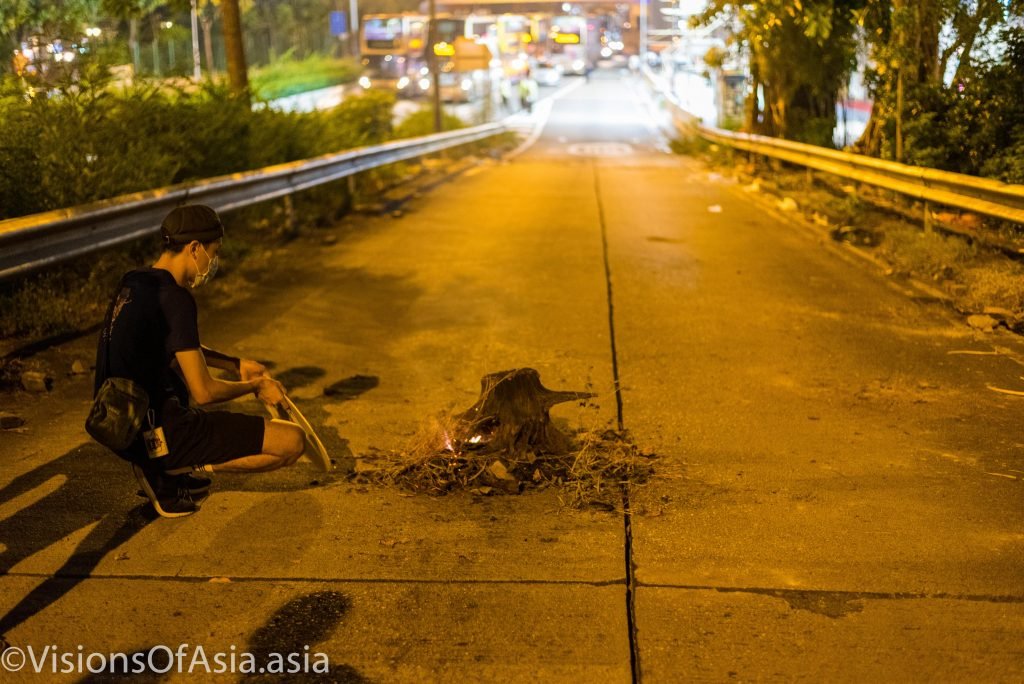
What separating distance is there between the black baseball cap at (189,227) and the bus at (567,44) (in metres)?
87.3

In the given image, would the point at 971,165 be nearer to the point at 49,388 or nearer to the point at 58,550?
the point at 49,388

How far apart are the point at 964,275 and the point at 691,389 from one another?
Result: 4205 millimetres

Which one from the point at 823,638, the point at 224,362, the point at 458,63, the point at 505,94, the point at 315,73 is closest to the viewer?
the point at 823,638

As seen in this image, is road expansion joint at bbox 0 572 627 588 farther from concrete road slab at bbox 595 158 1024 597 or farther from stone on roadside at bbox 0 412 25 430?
stone on roadside at bbox 0 412 25 430

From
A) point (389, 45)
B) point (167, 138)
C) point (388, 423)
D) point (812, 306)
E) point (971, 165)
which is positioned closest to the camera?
point (388, 423)

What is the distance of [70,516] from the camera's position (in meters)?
5.12

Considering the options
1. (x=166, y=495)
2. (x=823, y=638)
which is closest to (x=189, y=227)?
(x=166, y=495)

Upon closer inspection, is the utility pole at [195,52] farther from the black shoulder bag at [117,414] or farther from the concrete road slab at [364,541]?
the black shoulder bag at [117,414]

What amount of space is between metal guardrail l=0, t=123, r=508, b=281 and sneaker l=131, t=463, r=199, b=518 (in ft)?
10.7

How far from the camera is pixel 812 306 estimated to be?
9.65m

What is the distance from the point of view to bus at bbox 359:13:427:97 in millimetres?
55031

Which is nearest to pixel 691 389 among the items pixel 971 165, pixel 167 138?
pixel 167 138

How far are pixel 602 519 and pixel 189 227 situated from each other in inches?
84.8

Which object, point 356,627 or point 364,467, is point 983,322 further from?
point 356,627
